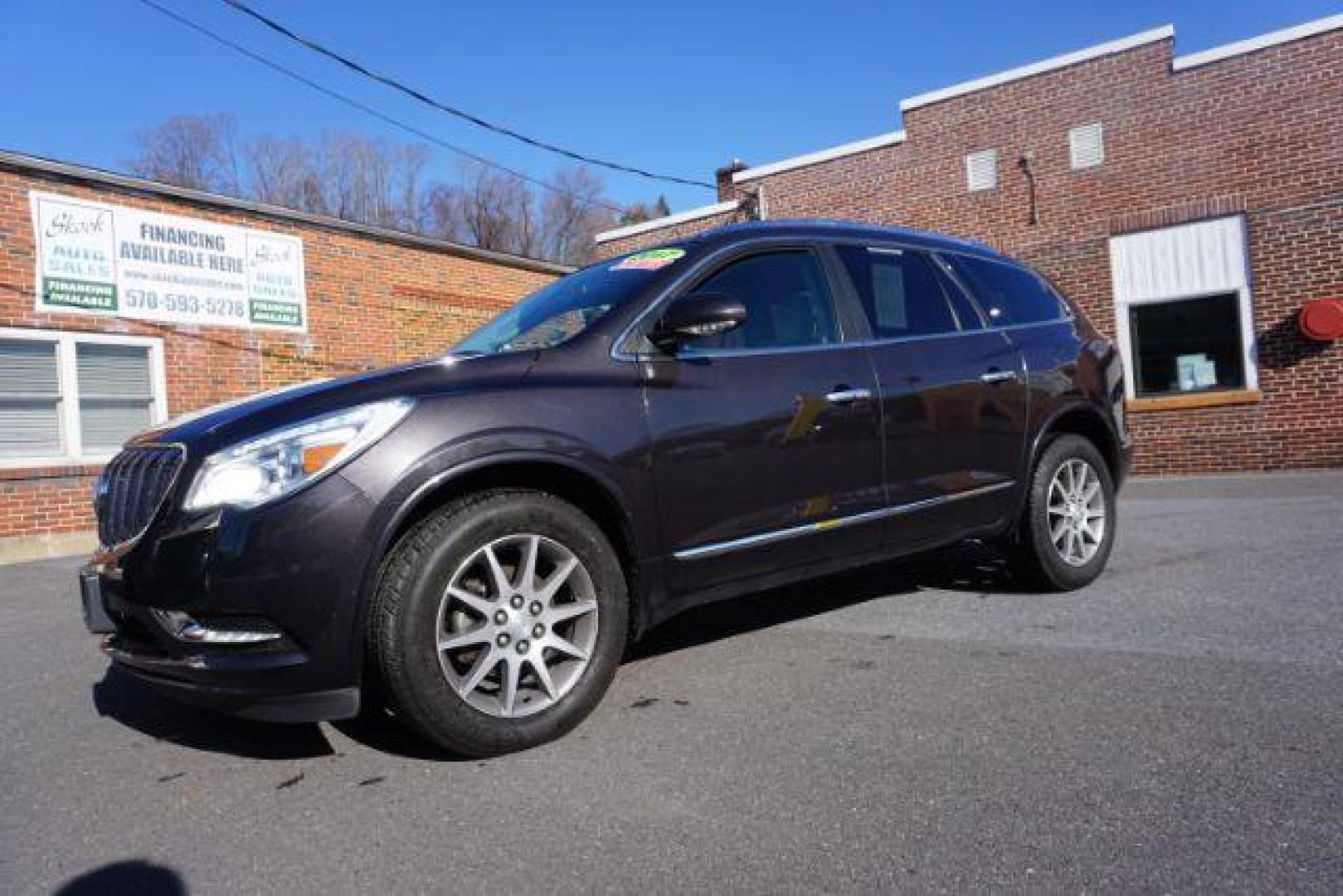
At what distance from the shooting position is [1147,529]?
6.87 metres

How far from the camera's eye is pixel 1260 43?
1126 cm

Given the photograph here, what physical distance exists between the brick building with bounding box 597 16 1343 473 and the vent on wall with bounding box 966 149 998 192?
0.02m

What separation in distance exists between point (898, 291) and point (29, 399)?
948 cm

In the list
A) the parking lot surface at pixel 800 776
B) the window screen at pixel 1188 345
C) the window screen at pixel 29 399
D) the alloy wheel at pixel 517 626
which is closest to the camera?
the parking lot surface at pixel 800 776

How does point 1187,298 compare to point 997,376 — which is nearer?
point 997,376

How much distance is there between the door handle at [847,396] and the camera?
12.1ft

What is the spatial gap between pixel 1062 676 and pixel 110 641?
10.8ft

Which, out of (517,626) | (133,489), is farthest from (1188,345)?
(133,489)

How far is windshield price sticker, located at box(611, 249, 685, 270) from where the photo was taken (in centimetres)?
366

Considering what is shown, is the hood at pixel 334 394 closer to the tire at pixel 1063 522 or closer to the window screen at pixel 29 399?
the tire at pixel 1063 522

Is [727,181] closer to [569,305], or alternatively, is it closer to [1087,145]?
[1087,145]

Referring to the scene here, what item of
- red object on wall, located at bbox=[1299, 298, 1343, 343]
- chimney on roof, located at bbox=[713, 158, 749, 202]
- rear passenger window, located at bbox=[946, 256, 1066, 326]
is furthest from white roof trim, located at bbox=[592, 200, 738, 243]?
rear passenger window, located at bbox=[946, 256, 1066, 326]

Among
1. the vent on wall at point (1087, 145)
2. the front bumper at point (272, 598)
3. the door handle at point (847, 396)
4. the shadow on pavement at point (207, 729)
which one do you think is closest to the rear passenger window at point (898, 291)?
the door handle at point (847, 396)

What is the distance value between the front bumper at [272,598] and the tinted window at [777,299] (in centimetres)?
156
